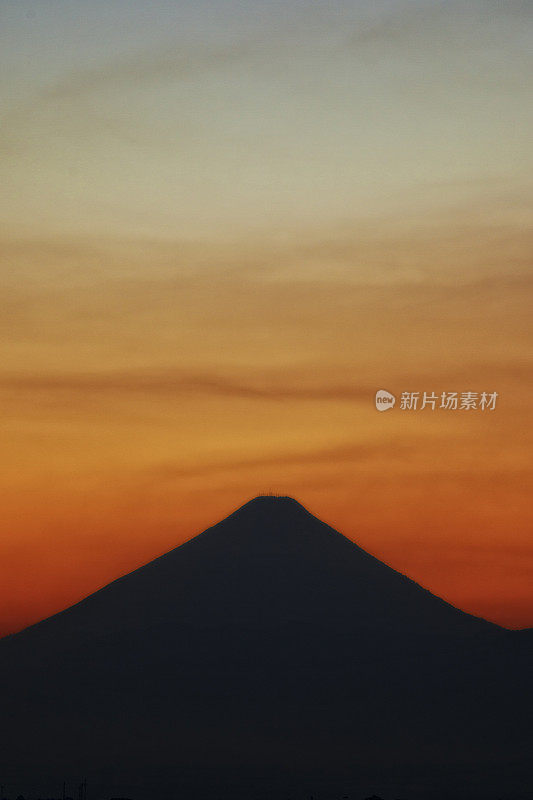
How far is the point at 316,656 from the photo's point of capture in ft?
646

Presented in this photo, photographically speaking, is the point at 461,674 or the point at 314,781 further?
the point at 461,674

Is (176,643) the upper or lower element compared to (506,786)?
upper

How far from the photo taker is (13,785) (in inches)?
7259

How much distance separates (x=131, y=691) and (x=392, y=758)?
31077mm

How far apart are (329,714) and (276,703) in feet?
19.8

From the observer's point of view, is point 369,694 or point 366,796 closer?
point 366,796

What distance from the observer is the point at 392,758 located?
610 ft

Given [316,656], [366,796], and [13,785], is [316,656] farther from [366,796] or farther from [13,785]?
[13,785]

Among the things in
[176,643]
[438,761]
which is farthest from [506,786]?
[176,643]

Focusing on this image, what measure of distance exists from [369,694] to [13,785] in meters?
41.0

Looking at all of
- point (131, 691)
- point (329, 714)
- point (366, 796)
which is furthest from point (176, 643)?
point (366, 796)

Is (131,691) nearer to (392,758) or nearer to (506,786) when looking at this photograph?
(392,758)

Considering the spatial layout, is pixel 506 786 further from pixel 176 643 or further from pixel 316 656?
pixel 176 643

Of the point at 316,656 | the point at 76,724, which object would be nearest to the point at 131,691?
the point at 76,724
